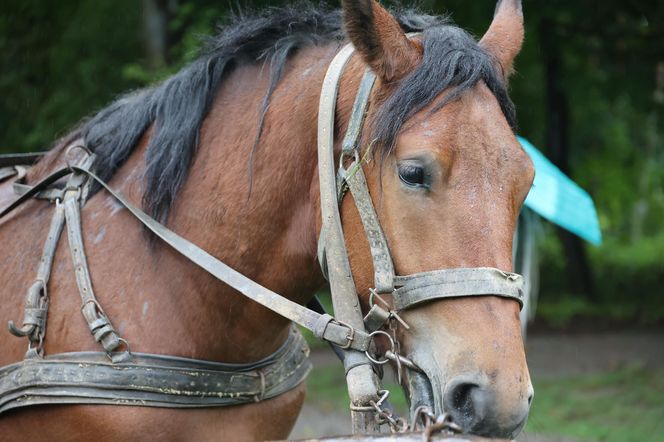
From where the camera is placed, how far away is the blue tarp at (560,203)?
6.84 meters

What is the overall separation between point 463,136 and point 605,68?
786 cm

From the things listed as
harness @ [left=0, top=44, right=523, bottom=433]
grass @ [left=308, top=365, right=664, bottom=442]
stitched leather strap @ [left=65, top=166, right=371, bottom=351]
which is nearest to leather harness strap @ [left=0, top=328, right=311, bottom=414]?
harness @ [left=0, top=44, right=523, bottom=433]

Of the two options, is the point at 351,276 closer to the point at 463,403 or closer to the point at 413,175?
the point at 413,175

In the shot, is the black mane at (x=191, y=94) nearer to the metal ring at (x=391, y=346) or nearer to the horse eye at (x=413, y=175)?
the horse eye at (x=413, y=175)

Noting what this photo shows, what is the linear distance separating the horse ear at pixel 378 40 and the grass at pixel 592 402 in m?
4.81

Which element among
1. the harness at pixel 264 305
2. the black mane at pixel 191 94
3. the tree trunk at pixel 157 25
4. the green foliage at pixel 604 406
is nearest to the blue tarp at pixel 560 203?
the green foliage at pixel 604 406

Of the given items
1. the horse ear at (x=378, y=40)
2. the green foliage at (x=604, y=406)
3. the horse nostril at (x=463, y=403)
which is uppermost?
the horse ear at (x=378, y=40)

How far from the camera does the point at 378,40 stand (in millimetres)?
2336

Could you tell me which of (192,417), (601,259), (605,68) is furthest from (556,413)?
(601,259)

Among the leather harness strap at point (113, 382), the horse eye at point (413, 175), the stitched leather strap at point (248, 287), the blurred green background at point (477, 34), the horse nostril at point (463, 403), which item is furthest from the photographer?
the blurred green background at point (477, 34)

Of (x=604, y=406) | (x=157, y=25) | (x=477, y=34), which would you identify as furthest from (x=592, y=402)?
(x=157, y=25)

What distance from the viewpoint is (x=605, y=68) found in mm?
9383

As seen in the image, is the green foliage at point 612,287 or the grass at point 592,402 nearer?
the grass at point 592,402

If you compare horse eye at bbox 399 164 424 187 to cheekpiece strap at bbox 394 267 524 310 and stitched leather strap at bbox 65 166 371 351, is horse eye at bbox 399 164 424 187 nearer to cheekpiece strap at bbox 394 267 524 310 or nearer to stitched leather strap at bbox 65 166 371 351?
cheekpiece strap at bbox 394 267 524 310
